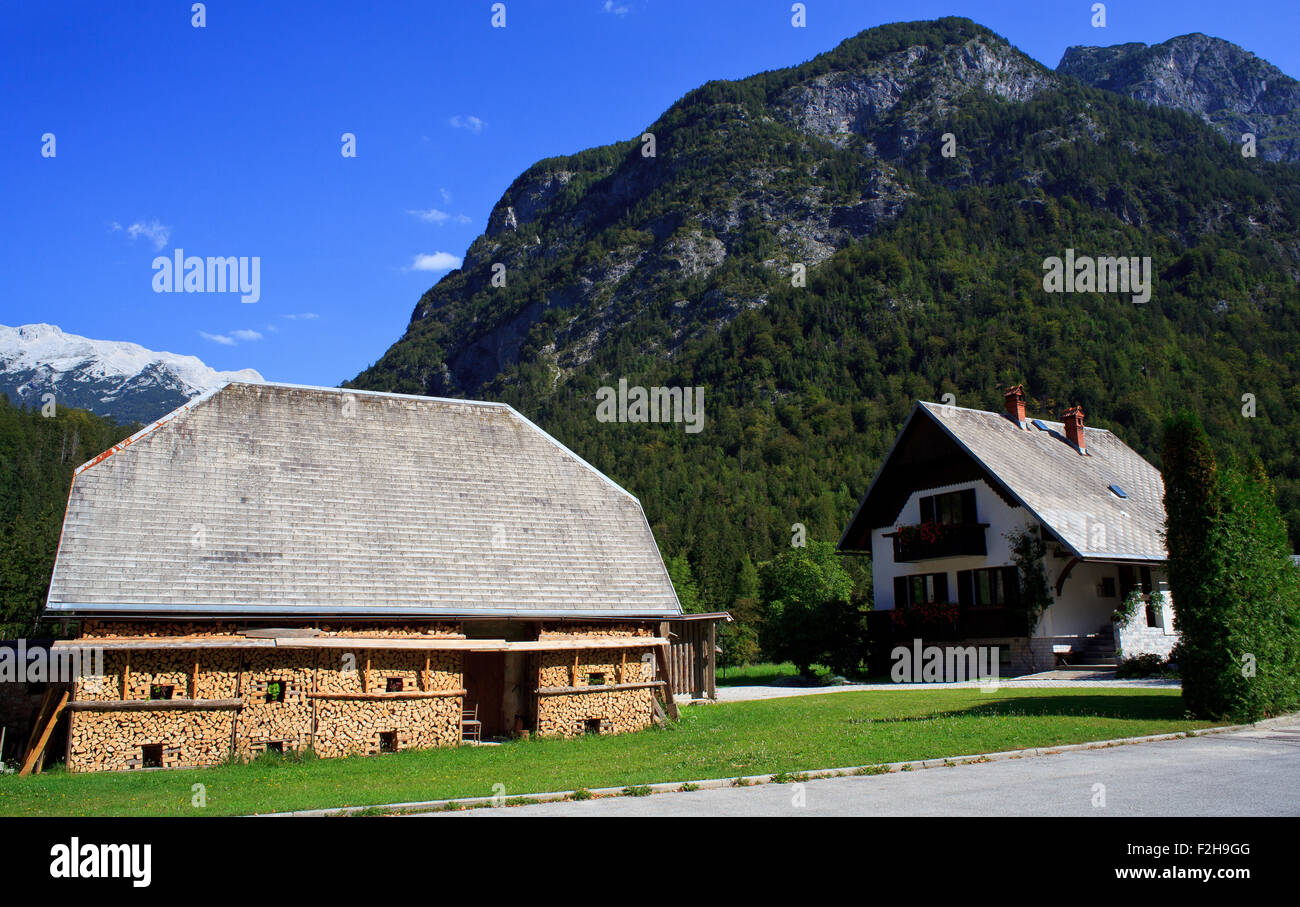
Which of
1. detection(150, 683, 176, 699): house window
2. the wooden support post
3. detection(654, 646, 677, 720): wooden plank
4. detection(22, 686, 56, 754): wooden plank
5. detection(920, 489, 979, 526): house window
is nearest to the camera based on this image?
detection(22, 686, 56, 754): wooden plank

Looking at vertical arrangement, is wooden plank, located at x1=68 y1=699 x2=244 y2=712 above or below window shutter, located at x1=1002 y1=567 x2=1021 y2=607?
below

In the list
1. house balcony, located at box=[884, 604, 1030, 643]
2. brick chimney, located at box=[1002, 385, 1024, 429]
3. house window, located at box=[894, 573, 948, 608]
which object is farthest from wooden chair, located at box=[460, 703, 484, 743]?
brick chimney, located at box=[1002, 385, 1024, 429]

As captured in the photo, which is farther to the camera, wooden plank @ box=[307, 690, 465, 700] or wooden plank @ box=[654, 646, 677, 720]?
wooden plank @ box=[654, 646, 677, 720]

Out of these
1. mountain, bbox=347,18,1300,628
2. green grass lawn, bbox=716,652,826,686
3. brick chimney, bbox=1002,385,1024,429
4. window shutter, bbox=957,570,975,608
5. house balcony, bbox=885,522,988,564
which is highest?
mountain, bbox=347,18,1300,628

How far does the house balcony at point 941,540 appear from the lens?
110 feet

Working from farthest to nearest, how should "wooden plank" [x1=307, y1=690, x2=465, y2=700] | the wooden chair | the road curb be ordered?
the wooden chair
"wooden plank" [x1=307, y1=690, x2=465, y2=700]
the road curb

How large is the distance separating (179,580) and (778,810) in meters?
13.9

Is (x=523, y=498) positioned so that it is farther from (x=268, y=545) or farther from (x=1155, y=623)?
(x=1155, y=623)

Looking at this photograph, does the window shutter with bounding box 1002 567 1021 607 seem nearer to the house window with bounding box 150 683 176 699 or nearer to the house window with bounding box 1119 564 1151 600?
the house window with bounding box 1119 564 1151 600

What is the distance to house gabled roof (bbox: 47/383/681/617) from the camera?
716 inches

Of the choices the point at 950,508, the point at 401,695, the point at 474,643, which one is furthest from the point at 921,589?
the point at 401,695

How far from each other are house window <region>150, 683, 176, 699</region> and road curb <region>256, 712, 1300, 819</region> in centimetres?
829

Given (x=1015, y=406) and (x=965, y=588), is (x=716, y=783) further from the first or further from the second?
(x=1015, y=406)

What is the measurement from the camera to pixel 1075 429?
130 ft
